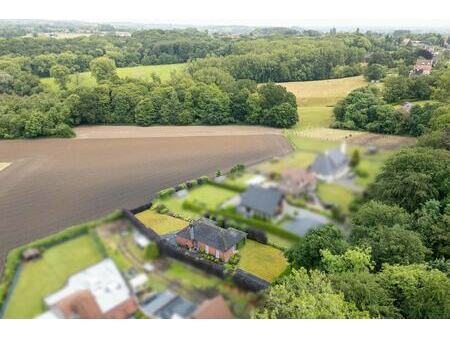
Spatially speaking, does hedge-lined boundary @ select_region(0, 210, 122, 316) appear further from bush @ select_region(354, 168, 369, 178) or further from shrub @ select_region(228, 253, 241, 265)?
bush @ select_region(354, 168, 369, 178)

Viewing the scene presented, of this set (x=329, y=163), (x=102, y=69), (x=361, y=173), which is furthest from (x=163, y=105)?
(x=329, y=163)

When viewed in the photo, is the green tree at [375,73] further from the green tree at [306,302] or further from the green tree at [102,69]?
the green tree at [306,302]

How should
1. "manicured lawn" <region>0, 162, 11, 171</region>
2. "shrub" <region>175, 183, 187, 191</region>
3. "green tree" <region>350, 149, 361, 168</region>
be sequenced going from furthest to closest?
"manicured lawn" <region>0, 162, 11, 171</region>, "shrub" <region>175, 183, 187, 191</region>, "green tree" <region>350, 149, 361, 168</region>

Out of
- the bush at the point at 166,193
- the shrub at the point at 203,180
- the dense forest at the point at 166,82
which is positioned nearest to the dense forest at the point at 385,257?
the bush at the point at 166,193

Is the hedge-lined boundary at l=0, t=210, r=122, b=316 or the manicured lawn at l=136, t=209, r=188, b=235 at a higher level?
the hedge-lined boundary at l=0, t=210, r=122, b=316

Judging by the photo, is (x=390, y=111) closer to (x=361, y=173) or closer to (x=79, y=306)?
(x=361, y=173)

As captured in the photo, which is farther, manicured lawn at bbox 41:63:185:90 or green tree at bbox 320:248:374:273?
manicured lawn at bbox 41:63:185:90

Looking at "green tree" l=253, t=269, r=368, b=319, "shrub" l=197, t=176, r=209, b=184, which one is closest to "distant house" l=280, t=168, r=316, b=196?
"green tree" l=253, t=269, r=368, b=319
